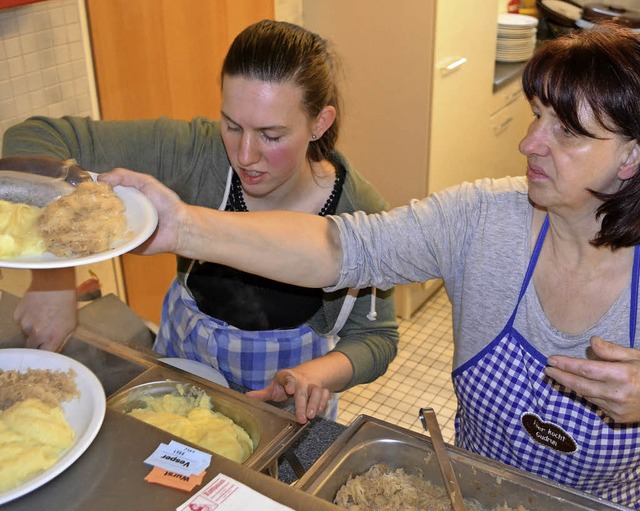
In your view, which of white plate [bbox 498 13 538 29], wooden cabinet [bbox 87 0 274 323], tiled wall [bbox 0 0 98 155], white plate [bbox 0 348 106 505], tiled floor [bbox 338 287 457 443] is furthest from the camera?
white plate [bbox 498 13 538 29]

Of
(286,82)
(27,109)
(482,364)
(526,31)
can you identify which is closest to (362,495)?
(482,364)

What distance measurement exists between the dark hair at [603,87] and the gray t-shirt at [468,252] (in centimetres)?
17

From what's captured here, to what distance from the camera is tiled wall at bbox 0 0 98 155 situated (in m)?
1.99

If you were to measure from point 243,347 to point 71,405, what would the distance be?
2.32 ft

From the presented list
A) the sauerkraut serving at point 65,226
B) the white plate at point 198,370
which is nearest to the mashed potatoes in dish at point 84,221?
the sauerkraut serving at point 65,226

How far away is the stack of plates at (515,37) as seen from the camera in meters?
3.55

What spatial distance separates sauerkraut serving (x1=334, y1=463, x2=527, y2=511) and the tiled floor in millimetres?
1484

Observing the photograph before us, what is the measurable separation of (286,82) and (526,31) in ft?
8.29

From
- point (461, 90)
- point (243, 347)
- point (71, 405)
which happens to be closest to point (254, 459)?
point (71, 405)

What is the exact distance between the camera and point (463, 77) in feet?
10.2

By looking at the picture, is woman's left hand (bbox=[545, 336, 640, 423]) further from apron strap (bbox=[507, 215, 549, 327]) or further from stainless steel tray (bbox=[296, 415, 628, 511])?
apron strap (bbox=[507, 215, 549, 327])

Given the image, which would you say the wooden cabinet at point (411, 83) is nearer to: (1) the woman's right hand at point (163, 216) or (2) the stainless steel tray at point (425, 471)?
(1) the woman's right hand at point (163, 216)

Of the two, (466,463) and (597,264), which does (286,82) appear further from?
(466,463)

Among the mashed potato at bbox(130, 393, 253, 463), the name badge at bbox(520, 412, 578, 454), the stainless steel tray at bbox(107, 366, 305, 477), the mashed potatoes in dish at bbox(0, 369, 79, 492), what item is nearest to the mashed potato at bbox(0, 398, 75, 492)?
the mashed potatoes in dish at bbox(0, 369, 79, 492)
